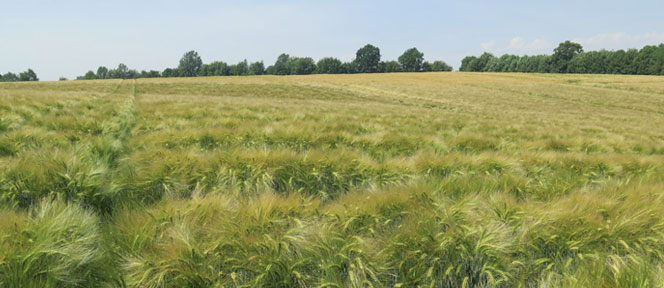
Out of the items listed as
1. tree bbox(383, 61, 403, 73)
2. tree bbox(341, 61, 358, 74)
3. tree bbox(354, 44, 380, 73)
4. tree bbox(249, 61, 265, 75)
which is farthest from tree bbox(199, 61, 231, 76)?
tree bbox(383, 61, 403, 73)

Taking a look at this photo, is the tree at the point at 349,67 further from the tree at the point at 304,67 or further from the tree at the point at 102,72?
the tree at the point at 102,72

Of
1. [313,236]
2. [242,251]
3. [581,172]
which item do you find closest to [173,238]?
[242,251]

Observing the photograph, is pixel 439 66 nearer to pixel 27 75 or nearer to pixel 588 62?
pixel 588 62

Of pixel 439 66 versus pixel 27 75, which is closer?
pixel 27 75

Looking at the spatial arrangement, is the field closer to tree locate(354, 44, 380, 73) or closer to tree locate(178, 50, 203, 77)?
tree locate(354, 44, 380, 73)

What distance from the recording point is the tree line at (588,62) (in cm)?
9255

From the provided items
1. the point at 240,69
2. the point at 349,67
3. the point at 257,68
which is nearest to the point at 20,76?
the point at 240,69

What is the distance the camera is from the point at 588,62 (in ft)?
329

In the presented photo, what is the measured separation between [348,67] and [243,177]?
124 meters

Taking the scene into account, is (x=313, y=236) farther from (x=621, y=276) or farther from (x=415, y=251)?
(x=621, y=276)

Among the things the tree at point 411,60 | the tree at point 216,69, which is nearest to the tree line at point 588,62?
the tree at point 411,60

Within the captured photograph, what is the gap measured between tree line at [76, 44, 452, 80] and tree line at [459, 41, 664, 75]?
3281 centimetres

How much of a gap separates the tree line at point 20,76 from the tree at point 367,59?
134843 mm

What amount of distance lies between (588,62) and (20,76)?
696 ft
